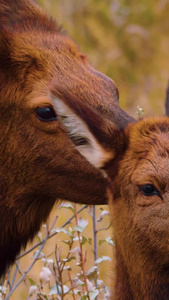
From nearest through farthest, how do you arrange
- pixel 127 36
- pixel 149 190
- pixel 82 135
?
pixel 149 190, pixel 82 135, pixel 127 36

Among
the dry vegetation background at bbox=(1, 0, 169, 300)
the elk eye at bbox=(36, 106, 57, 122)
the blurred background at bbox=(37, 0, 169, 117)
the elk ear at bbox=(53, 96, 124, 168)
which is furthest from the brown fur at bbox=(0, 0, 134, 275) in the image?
the blurred background at bbox=(37, 0, 169, 117)

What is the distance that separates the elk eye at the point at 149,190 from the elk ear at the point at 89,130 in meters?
0.40

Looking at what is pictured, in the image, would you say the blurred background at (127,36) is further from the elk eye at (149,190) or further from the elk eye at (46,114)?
the elk eye at (149,190)

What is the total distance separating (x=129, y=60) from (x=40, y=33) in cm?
690

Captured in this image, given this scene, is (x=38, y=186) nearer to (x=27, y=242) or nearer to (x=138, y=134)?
(x=27, y=242)

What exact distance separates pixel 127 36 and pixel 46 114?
7.39m

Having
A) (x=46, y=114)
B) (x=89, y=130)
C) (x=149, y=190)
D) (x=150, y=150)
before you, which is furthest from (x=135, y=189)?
(x=46, y=114)

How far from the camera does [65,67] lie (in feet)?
20.9

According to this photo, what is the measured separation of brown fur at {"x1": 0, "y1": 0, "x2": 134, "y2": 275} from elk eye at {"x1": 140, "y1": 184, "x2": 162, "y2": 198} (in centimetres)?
88

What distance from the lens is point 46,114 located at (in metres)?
6.24

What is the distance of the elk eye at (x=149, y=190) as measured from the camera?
5.14 meters

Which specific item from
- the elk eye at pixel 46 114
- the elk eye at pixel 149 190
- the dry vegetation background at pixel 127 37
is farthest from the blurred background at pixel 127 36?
the elk eye at pixel 149 190

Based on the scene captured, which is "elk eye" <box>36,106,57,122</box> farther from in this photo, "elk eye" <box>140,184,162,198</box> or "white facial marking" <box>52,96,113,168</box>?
"elk eye" <box>140,184,162,198</box>

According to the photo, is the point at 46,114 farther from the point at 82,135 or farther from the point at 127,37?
the point at 127,37
